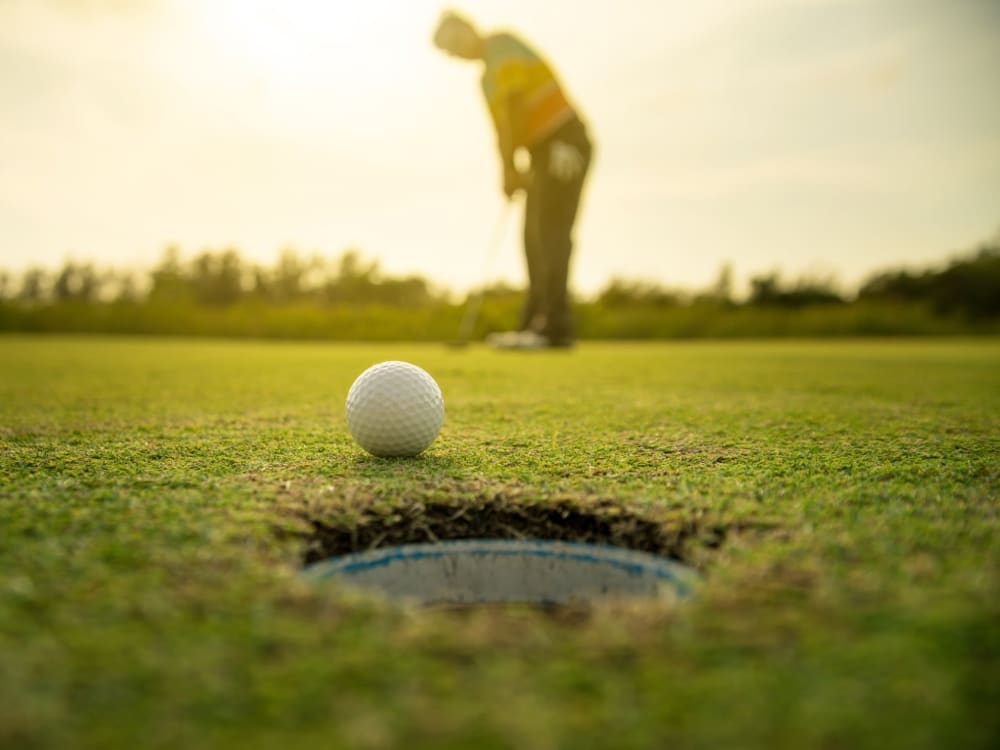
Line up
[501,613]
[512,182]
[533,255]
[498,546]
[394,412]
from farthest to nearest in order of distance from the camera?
[533,255] < [512,182] < [394,412] < [498,546] < [501,613]

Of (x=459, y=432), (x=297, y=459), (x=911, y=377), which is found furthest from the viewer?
(x=911, y=377)

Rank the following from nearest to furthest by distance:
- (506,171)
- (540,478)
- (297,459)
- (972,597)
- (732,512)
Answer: (972,597), (732,512), (540,478), (297,459), (506,171)

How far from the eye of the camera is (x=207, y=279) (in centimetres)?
2097

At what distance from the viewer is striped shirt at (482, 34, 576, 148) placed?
28.0 feet

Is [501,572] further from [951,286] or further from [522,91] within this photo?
[951,286]

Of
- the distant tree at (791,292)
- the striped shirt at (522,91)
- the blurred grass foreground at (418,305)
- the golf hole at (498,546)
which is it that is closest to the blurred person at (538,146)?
the striped shirt at (522,91)

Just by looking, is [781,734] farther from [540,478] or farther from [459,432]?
[459,432]

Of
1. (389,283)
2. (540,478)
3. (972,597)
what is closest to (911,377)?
(540,478)

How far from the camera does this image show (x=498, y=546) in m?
1.77

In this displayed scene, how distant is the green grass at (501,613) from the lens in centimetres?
90

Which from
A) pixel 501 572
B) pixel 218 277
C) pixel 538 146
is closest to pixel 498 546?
pixel 501 572

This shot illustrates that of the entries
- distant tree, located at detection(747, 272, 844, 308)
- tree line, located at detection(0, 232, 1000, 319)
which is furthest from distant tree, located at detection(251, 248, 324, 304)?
distant tree, located at detection(747, 272, 844, 308)

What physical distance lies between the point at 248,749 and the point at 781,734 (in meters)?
0.60

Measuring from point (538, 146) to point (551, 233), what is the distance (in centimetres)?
100
